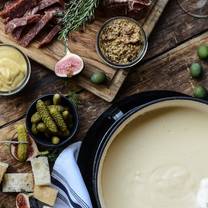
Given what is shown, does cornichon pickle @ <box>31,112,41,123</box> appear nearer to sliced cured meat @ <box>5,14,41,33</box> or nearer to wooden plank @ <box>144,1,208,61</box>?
sliced cured meat @ <box>5,14,41,33</box>

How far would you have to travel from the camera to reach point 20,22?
2225 mm

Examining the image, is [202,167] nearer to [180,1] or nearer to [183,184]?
[183,184]


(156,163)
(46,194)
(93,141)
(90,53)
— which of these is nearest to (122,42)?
(90,53)

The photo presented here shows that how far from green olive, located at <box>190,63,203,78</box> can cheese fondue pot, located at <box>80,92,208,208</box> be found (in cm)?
23

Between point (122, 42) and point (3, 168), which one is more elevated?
point (122, 42)

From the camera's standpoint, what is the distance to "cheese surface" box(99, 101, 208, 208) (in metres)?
2.01

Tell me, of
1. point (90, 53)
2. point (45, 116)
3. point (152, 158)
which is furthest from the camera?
point (90, 53)

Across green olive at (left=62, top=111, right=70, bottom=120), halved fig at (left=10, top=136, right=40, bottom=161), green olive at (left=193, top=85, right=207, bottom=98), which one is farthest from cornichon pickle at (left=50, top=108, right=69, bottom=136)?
green olive at (left=193, top=85, right=207, bottom=98)

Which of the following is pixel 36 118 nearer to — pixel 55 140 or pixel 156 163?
pixel 55 140

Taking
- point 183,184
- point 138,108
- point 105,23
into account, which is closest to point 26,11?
point 105,23

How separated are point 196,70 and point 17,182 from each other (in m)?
0.71

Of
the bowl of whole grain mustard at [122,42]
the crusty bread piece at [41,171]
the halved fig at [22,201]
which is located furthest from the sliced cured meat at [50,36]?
the halved fig at [22,201]

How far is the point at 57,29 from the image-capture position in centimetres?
225

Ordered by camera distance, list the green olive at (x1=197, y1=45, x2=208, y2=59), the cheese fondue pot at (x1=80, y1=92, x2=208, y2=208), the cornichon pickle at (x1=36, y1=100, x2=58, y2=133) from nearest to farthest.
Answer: the cheese fondue pot at (x1=80, y1=92, x2=208, y2=208), the cornichon pickle at (x1=36, y1=100, x2=58, y2=133), the green olive at (x1=197, y1=45, x2=208, y2=59)
